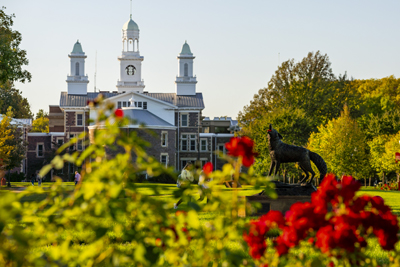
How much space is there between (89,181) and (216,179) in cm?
102

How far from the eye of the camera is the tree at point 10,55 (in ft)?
74.9

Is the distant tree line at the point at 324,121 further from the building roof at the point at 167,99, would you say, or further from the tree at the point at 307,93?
the building roof at the point at 167,99

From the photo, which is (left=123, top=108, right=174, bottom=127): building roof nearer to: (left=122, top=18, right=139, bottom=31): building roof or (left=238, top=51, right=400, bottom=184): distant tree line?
(left=238, top=51, right=400, bottom=184): distant tree line

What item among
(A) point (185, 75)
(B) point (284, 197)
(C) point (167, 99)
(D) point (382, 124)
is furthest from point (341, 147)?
(A) point (185, 75)

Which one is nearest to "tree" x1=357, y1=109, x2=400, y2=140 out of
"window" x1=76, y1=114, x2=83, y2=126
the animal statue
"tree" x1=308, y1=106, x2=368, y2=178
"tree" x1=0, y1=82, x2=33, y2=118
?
"tree" x1=308, y1=106, x2=368, y2=178

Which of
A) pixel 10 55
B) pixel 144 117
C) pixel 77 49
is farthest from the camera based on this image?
pixel 77 49

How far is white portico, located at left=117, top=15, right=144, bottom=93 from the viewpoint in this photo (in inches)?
2916

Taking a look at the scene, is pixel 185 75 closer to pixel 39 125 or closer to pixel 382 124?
pixel 382 124

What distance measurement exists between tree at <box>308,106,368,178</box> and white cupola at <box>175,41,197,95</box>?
1054 inches

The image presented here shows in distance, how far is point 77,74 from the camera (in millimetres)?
69188

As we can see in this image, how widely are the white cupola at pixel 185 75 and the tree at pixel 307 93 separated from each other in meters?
17.0

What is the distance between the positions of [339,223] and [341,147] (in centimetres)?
4079

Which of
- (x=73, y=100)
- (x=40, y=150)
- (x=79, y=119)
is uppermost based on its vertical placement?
(x=73, y=100)

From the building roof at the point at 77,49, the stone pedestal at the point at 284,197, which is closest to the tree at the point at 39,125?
the building roof at the point at 77,49
